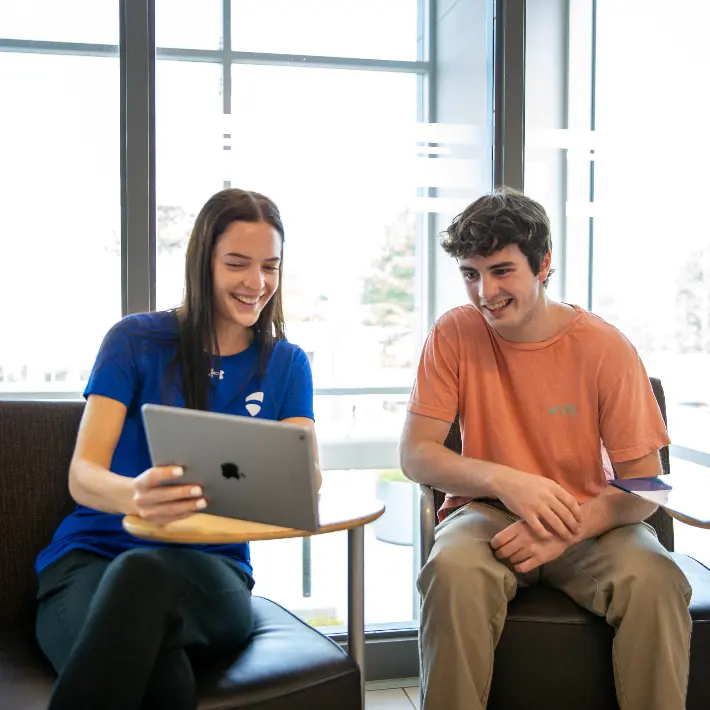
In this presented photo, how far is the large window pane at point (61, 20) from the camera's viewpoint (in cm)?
214

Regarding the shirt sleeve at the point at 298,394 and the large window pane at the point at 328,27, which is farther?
the large window pane at the point at 328,27

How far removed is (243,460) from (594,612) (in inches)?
32.4

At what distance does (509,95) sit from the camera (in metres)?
2.41

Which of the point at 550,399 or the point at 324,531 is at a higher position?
the point at 550,399

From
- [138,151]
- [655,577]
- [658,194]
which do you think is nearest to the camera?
[655,577]

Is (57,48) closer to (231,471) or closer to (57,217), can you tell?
(57,217)

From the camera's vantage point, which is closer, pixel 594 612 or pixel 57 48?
pixel 594 612

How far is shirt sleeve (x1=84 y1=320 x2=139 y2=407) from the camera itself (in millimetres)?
1603

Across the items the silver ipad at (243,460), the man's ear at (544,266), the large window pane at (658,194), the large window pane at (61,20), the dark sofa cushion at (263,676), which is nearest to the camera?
the silver ipad at (243,460)

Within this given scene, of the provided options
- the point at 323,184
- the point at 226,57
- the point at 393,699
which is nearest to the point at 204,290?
the point at 323,184

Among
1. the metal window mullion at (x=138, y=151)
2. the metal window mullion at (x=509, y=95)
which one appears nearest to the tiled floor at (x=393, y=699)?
the metal window mullion at (x=138, y=151)

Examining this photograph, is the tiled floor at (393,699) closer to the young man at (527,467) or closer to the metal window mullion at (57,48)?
the young man at (527,467)

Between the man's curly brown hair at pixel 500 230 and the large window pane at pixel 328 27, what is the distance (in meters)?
0.81

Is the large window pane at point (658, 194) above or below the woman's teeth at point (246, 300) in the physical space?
above
